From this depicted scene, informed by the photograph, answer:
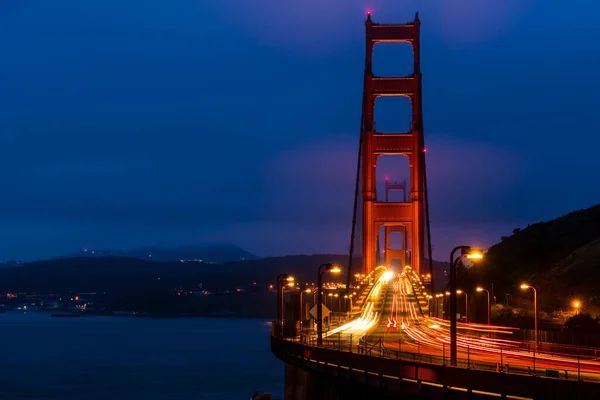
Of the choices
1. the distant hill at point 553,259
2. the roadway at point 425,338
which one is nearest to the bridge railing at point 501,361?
the roadway at point 425,338

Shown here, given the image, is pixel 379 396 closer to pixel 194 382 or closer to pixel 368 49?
pixel 194 382

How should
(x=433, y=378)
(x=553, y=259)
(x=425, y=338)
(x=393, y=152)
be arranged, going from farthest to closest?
(x=393, y=152) < (x=553, y=259) < (x=425, y=338) < (x=433, y=378)

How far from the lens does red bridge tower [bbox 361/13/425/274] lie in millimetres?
96000

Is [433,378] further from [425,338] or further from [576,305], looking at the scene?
[576,305]

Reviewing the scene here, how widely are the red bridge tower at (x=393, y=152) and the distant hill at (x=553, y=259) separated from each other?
32.3 ft

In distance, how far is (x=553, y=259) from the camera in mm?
96625

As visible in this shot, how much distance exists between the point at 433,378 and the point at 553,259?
75.2 m

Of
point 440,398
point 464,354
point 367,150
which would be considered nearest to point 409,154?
point 367,150

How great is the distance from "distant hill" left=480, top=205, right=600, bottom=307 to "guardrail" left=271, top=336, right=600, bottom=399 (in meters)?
37.7

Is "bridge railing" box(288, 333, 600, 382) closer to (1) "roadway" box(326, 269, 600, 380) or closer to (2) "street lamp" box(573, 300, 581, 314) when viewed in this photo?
(1) "roadway" box(326, 269, 600, 380)

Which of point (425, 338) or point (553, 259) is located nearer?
point (425, 338)

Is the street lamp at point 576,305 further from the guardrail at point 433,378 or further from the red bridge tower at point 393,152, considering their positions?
the red bridge tower at point 393,152

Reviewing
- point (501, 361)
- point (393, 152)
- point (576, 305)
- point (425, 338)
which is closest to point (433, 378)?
point (501, 361)

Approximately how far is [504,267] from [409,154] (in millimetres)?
16153
